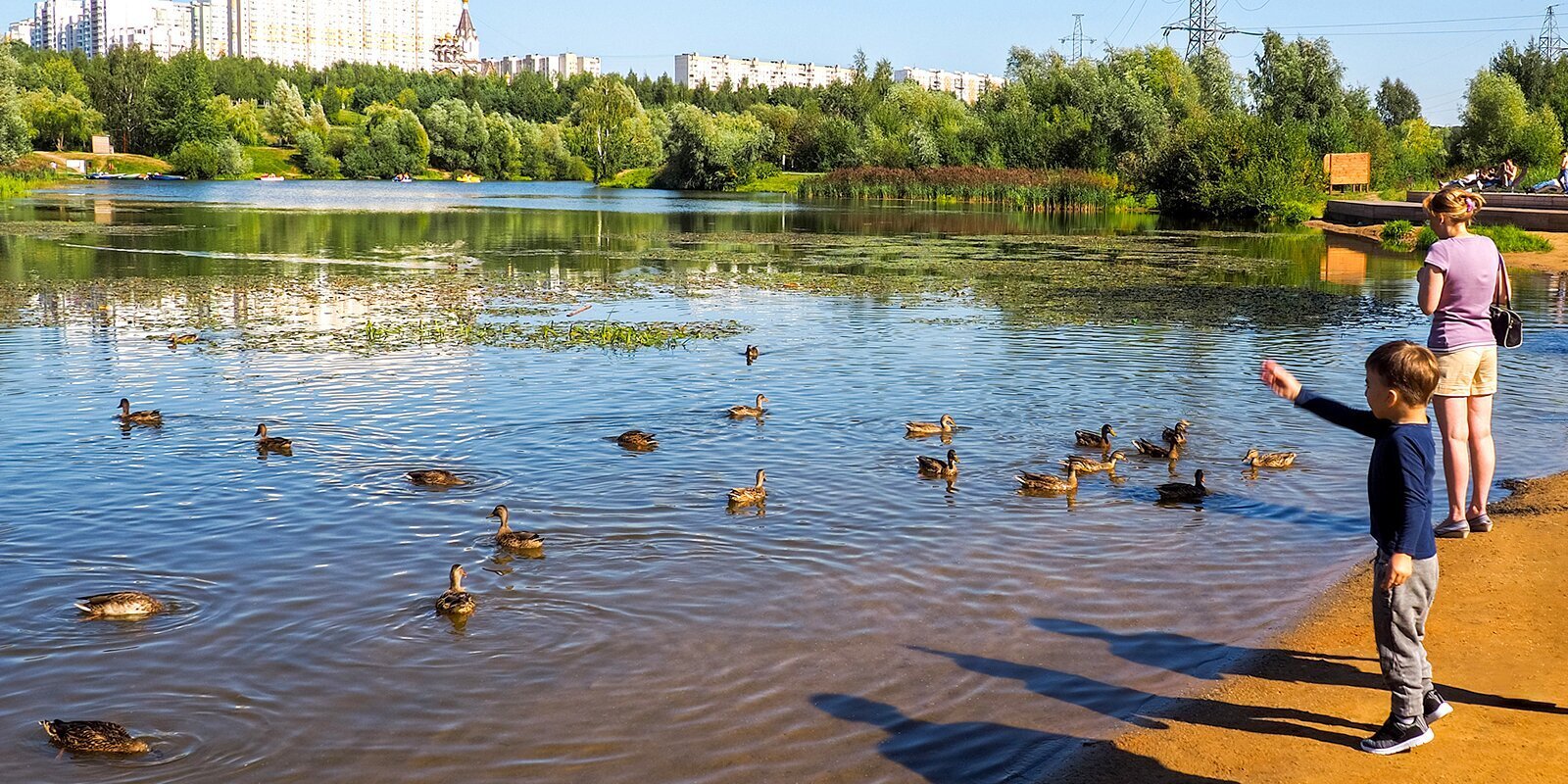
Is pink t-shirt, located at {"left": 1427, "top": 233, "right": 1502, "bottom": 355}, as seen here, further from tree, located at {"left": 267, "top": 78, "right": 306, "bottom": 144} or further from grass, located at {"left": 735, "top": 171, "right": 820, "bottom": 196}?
tree, located at {"left": 267, "top": 78, "right": 306, "bottom": 144}

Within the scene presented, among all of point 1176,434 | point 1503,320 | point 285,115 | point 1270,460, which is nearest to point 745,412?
point 1176,434

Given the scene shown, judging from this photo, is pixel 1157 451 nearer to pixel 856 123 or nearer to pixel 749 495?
pixel 749 495

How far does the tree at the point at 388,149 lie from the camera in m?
140

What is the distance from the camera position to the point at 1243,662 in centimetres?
775

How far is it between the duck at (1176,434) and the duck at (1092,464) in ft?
2.54

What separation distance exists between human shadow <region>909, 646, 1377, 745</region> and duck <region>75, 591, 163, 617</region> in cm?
537

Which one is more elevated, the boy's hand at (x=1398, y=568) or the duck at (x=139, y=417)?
the boy's hand at (x=1398, y=568)

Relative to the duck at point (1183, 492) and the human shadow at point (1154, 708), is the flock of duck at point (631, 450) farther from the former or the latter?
the human shadow at point (1154, 708)

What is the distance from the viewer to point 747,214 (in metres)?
70.8

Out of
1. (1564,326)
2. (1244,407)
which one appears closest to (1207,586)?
(1244,407)

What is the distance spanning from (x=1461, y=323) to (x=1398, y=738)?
13.5ft

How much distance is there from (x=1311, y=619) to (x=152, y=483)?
32.9 ft

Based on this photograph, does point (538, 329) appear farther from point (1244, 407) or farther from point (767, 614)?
point (767, 614)

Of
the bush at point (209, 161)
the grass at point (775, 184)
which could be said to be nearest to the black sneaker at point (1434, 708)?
the grass at point (775, 184)
